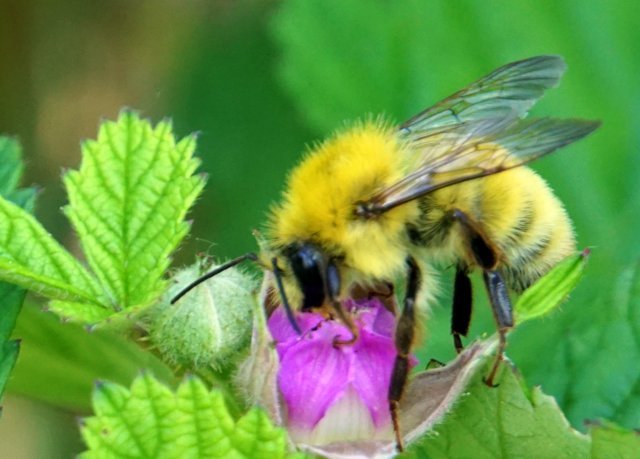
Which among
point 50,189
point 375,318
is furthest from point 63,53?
point 375,318

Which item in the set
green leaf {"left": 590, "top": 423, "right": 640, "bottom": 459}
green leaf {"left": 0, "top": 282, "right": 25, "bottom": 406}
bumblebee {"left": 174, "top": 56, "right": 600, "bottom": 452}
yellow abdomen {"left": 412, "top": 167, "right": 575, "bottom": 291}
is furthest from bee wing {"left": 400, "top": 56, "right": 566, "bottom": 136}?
green leaf {"left": 0, "top": 282, "right": 25, "bottom": 406}

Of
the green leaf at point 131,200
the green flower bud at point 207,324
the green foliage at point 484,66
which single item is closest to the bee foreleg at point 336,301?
the green flower bud at point 207,324

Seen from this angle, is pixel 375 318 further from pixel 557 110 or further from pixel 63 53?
pixel 63 53

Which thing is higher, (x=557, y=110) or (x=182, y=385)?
(x=557, y=110)

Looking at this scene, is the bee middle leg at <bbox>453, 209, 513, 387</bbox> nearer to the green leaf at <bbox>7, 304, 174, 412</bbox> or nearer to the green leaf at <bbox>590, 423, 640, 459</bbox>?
the green leaf at <bbox>590, 423, 640, 459</bbox>

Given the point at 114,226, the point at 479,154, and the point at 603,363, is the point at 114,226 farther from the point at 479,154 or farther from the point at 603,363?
the point at 603,363

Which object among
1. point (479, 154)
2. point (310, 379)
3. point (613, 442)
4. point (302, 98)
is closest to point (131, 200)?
point (310, 379)

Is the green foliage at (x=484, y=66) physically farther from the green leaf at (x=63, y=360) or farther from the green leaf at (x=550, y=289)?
the green leaf at (x=550, y=289)
